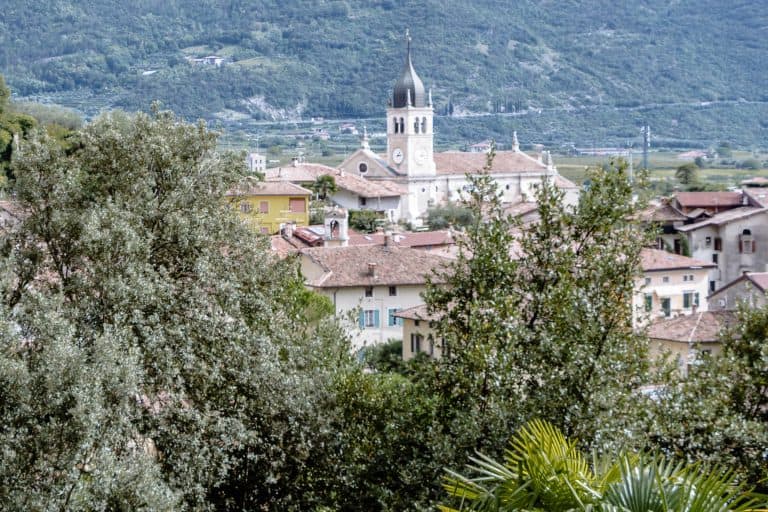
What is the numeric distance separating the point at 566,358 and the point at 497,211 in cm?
220

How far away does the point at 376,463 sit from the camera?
42.7 feet

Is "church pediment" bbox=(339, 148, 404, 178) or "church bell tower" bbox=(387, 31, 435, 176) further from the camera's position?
"church bell tower" bbox=(387, 31, 435, 176)

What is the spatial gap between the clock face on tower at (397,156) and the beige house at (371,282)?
7178 centimetres

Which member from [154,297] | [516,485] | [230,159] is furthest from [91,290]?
[516,485]

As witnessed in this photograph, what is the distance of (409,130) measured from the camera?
114 m

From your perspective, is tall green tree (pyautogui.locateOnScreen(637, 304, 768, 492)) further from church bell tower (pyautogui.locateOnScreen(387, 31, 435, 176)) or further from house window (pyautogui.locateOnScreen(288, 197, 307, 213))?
church bell tower (pyautogui.locateOnScreen(387, 31, 435, 176))

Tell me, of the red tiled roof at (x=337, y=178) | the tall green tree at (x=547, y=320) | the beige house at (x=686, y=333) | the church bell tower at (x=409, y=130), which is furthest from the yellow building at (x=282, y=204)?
the tall green tree at (x=547, y=320)

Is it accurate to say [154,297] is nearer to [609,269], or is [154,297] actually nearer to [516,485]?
[609,269]

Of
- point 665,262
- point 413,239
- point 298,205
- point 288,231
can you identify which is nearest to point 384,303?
point 665,262

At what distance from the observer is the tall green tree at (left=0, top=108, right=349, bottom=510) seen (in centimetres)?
1145

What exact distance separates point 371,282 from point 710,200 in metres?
30.9

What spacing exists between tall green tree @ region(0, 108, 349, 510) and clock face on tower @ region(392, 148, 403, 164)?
321ft

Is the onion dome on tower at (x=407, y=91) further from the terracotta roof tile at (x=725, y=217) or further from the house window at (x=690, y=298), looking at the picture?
the house window at (x=690, y=298)

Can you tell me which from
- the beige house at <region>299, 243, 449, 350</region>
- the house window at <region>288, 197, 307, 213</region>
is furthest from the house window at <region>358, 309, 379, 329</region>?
the house window at <region>288, 197, 307, 213</region>
